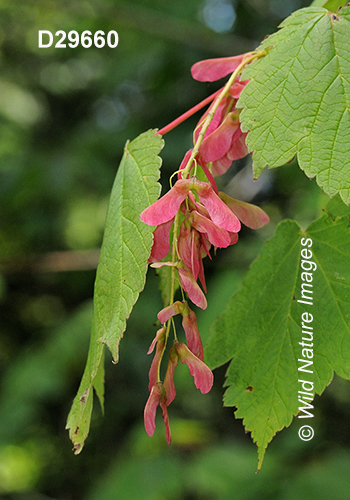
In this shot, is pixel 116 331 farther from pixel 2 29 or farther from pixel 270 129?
pixel 2 29

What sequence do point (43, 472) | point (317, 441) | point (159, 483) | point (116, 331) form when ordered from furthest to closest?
point (43, 472) < point (317, 441) < point (159, 483) < point (116, 331)

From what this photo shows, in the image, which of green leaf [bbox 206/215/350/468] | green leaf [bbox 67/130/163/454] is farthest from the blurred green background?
green leaf [bbox 67/130/163/454]

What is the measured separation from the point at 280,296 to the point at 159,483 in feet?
6.63

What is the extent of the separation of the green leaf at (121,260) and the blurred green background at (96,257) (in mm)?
1253

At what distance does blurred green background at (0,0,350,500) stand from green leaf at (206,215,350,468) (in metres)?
1.08

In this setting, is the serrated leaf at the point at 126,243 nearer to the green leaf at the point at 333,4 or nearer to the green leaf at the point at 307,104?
the green leaf at the point at 307,104

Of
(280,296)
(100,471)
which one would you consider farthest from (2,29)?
(280,296)

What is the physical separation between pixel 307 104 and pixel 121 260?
0.35 meters

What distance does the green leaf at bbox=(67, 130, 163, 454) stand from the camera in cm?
66

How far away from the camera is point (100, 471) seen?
4.05 metres

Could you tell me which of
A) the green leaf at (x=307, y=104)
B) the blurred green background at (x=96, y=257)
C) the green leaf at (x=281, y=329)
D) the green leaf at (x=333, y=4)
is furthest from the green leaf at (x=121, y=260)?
the blurred green background at (x=96, y=257)

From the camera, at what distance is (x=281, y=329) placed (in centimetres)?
85

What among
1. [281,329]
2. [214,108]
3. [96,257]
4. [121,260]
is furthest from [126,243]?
[96,257]

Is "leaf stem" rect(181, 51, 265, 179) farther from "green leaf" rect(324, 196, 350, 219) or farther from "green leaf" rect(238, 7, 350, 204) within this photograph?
"green leaf" rect(324, 196, 350, 219)
